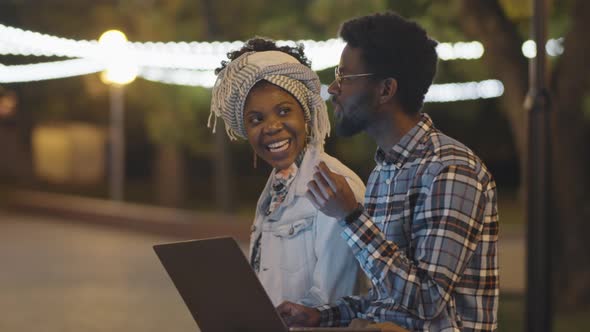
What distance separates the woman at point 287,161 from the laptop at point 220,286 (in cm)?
51

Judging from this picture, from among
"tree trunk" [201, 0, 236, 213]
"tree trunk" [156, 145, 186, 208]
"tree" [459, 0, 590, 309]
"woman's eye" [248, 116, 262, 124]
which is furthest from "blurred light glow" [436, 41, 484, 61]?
"tree trunk" [156, 145, 186, 208]

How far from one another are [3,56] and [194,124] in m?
9.16

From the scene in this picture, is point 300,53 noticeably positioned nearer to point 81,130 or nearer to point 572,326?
point 572,326

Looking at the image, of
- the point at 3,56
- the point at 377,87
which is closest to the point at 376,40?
the point at 377,87

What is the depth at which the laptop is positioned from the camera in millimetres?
2939

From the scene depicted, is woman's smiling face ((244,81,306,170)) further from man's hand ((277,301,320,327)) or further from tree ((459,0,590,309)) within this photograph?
tree ((459,0,590,309))

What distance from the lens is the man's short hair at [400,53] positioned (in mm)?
3199

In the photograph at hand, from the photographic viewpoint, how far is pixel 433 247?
294 cm

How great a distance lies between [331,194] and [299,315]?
62cm

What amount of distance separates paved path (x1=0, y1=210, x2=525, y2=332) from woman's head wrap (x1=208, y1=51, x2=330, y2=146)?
6.46m

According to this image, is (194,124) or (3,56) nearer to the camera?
(194,124)

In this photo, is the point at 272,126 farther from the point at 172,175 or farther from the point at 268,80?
the point at 172,175

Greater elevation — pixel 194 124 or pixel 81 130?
pixel 81 130

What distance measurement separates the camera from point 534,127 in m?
7.88
